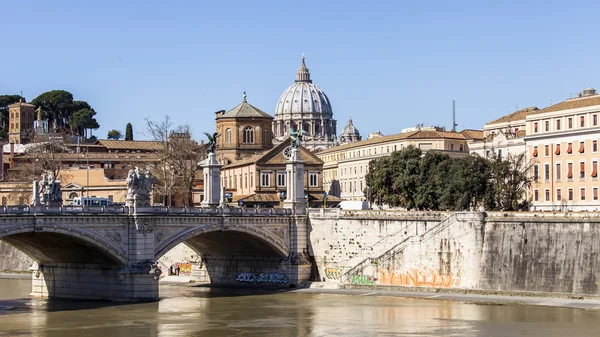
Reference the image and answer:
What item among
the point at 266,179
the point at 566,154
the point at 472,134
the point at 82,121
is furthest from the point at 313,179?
the point at 82,121

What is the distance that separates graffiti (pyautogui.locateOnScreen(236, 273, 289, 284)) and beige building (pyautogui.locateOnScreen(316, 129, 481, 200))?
148 feet

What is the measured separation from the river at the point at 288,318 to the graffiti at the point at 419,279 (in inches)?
124

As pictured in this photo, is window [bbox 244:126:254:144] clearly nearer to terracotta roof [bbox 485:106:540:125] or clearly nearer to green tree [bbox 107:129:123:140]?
terracotta roof [bbox 485:106:540:125]

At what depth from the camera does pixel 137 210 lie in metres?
69.9

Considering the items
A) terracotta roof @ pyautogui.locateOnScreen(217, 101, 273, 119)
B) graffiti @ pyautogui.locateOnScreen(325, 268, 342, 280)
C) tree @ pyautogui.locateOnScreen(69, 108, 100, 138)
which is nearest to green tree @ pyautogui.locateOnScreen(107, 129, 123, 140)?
tree @ pyautogui.locateOnScreen(69, 108, 100, 138)

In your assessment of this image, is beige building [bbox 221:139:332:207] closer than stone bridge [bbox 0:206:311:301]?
No

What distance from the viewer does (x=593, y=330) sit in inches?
2189

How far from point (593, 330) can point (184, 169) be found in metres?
55.8

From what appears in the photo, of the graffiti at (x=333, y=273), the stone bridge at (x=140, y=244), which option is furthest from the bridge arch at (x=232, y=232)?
the graffiti at (x=333, y=273)

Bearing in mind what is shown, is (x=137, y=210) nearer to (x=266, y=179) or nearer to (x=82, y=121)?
(x=266, y=179)

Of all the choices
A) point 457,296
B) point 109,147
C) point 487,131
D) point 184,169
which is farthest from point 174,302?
point 109,147

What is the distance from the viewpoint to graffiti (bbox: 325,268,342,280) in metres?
78.4

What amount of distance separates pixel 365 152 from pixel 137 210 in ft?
252

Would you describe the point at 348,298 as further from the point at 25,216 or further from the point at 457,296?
the point at 25,216
